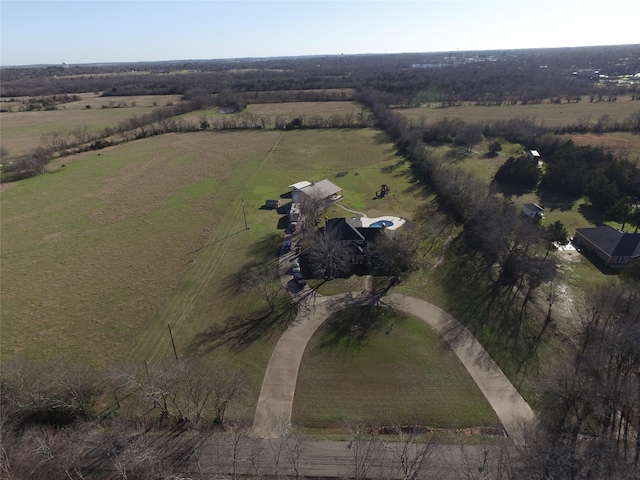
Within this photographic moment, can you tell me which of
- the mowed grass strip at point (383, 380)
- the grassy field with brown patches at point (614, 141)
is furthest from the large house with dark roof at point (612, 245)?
the grassy field with brown patches at point (614, 141)

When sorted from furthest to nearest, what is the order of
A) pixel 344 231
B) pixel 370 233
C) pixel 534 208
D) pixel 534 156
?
pixel 534 156
pixel 534 208
pixel 344 231
pixel 370 233

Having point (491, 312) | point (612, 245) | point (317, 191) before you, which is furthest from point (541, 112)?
point (491, 312)

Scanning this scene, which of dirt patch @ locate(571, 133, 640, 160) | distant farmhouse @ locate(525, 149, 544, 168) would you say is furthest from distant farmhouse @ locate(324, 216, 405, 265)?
dirt patch @ locate(571, 133, 640, 160)

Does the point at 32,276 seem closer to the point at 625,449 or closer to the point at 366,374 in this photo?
the point at 366,374

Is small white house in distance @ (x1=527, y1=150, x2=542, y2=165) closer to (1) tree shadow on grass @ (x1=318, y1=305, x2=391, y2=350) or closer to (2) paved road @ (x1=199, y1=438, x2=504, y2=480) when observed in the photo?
(1) tree shadow on grass @ (x1=318, y1=305, x2=391, y2=350)

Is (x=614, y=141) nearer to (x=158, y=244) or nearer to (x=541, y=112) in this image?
(x=541, y=112)
